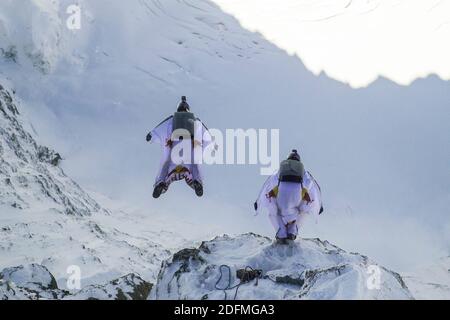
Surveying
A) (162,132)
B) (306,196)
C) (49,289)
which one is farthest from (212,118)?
(49,289)

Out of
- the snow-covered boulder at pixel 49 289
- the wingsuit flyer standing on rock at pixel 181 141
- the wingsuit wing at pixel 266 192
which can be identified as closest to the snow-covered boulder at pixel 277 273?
the wingsuit wing at pixel 266 192

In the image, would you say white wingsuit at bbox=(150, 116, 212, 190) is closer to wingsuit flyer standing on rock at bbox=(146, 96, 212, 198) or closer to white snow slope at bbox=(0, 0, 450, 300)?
wingsuit flyer standing on rock at bbox=(146, 96, 212, 198)

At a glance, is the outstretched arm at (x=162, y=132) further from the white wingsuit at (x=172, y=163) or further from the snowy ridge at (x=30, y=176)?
the snowy ridge at (x=30, y=176)

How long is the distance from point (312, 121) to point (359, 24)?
13.0 metres

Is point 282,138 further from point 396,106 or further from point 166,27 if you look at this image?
point 166,27

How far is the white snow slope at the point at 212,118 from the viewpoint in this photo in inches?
1096

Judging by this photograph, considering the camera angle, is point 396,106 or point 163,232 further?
point 396,106

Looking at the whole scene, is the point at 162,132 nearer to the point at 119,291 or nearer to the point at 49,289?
the point at 119,291

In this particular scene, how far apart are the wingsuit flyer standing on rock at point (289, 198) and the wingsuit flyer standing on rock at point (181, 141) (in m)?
1.80

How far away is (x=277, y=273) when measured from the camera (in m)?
9.52

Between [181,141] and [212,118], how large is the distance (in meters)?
21.7

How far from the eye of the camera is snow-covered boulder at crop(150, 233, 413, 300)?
320 inches
